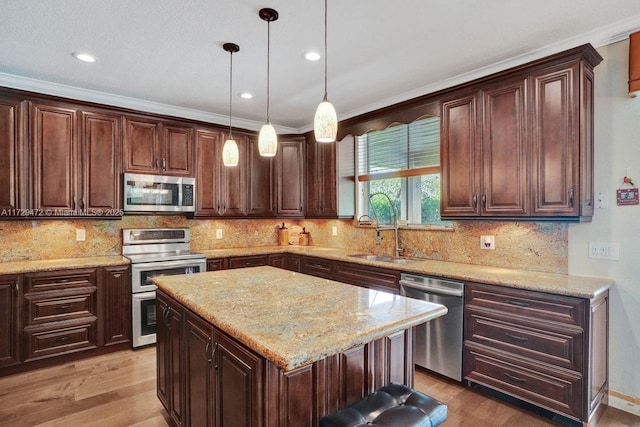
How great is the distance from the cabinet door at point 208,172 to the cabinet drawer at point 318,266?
3.98ft

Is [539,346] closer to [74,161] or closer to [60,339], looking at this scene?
[60,339]

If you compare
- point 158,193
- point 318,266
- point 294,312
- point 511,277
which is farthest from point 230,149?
point 511,277

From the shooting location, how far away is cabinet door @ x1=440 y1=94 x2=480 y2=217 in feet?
9.46

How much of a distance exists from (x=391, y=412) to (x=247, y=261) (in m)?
3.07

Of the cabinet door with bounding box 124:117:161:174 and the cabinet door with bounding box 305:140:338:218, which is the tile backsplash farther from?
the cabinet door with bounding box 124:117:161:174

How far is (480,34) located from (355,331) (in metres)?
2.24

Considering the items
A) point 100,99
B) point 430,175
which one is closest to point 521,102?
point 430,175

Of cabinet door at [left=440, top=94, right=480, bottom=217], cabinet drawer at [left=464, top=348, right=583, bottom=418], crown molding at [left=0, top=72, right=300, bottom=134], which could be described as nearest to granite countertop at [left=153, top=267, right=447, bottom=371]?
cabinet drawer at [left=464, top=348, right=583, bottom=418]

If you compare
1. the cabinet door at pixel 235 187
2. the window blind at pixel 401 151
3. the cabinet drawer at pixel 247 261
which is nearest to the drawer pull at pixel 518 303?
the window blind at pixel 401 151

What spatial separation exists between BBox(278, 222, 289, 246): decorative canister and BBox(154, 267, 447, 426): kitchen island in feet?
9.26

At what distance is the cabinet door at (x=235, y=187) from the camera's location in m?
4.29

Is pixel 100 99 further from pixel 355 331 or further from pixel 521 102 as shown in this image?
pixel 521 102

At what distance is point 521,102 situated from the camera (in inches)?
103

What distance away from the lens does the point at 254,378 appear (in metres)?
Answer: 1.29
